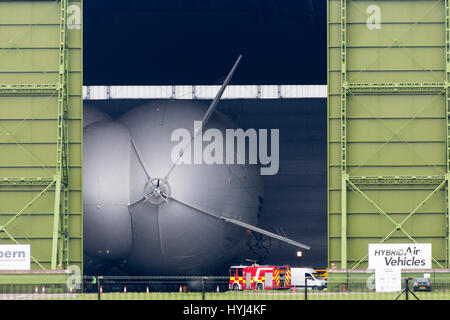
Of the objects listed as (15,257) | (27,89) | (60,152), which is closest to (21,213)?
(15,257)

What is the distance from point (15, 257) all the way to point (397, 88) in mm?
19959

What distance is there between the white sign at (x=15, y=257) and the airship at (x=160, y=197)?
24.9 feet

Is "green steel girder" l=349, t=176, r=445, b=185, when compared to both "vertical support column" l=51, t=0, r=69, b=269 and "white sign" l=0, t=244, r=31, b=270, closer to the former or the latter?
"vertical support column" l=51, t=0, r=69, b=269

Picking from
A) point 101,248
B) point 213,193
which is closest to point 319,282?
point 213,193

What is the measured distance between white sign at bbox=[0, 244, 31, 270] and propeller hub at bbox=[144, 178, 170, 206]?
7631mm

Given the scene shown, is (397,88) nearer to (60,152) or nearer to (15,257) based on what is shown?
(60,152)

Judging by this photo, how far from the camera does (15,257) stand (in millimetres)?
41562

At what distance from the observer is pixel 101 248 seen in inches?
1964

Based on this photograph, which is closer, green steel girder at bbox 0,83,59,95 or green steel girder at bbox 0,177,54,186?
green steel girder at bbox 0,177,54,186

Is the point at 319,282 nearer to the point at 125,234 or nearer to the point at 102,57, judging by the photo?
the point at 125,234

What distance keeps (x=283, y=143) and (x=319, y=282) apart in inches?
531

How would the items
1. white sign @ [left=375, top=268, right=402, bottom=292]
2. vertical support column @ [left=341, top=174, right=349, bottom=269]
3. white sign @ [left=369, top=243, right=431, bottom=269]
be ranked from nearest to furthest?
white sign @ [left=375, top=268, right=402, bottom=292]
white sign @ [left=369, top=243, right=431, bottom=269]
vertical support column @ [left=341, top=174, right=349, bottom=269]

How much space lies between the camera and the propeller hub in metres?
46.3

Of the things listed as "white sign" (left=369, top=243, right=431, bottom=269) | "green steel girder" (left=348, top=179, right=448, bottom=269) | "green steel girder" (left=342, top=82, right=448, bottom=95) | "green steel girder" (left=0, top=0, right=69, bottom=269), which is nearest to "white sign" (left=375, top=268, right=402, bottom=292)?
"white sign" (left=369, top=243, right=431, bottom=269)
